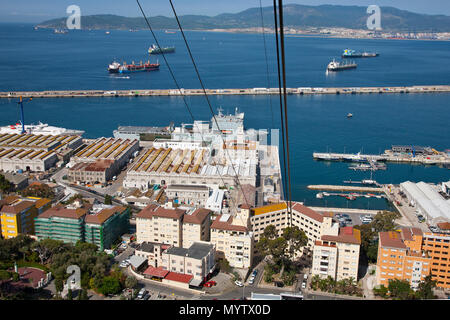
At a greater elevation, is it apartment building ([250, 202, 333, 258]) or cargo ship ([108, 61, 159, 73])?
Answer: cargo ship ([108, 61, 159, 73])

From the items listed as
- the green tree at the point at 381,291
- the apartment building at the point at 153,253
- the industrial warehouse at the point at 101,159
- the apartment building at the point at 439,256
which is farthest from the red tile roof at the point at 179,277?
the industrial warehouse at the point at 101,159

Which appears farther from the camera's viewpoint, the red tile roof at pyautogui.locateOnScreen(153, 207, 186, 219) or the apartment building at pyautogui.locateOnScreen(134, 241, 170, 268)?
the red tile roof at pyautogui.locateOnScreen(153, 207, 186, 219)

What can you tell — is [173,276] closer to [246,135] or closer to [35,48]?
[246,135]

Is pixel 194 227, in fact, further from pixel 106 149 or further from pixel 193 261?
pixel 106 149

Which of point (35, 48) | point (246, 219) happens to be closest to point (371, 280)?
point (246, 219)

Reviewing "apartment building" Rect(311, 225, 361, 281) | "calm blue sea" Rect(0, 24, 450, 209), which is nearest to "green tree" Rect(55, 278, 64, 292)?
"apartment building" Rect(311, 225, 361, 281)

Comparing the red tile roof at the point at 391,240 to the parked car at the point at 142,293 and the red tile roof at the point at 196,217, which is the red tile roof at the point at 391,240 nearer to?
the red tile roof at the point at 196,217

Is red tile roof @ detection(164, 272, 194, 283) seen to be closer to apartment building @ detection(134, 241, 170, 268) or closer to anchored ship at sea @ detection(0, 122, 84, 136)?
apartment building @ detection(134, 241, 170, 268)

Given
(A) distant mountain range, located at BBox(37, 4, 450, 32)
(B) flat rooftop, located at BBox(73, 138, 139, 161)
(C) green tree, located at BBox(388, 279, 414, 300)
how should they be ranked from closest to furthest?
(C) green tree, located at BBox(388, 279, 414, 300)
(B) flat rooftop, located at BBox(73, 138, 139, 161)
(A) distant mountain range, located at BBox(37, 4, 450, 32)
